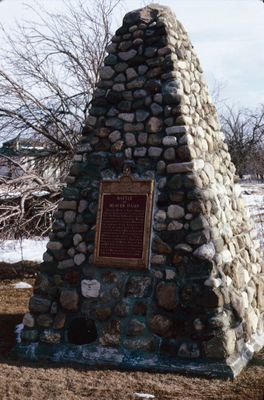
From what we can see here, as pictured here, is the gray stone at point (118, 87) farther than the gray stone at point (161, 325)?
Yes

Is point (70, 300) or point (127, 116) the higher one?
point (127, 116)

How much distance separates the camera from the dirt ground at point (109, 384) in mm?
4637

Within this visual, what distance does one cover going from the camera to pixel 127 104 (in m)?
6.05

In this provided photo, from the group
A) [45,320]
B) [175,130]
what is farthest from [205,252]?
[45,320]

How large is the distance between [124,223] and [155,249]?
477 millimetres

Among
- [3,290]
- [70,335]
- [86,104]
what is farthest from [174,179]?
[86,104]

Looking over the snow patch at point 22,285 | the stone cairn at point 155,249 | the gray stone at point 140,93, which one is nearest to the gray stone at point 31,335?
the stone cairn at point 155,249

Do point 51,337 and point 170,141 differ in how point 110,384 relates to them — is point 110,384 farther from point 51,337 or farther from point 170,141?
point 170,141

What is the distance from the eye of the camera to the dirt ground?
4.64 metres

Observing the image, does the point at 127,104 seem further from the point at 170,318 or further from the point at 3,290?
the point at 3,290

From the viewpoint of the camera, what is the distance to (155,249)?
18.5 feet

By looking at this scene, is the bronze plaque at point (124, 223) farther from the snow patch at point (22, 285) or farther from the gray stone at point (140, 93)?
the snow patch at point (22, 285)

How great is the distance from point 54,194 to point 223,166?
670cm

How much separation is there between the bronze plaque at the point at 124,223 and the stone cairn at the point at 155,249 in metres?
0.09
